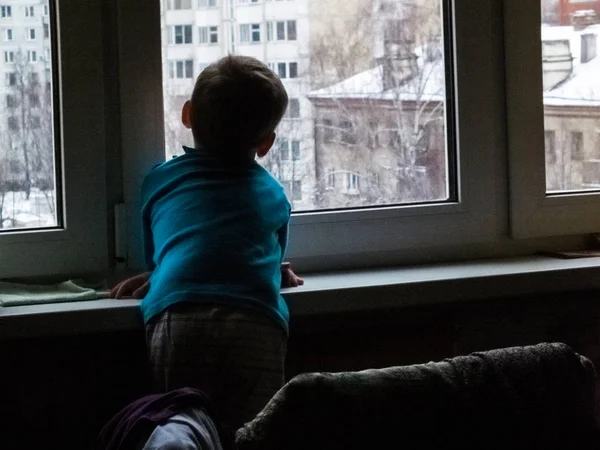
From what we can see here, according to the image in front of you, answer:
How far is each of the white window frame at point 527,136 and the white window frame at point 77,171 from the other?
790 mm

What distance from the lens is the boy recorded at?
1429 mm

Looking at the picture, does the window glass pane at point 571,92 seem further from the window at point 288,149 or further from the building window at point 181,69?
the building window at point 181,69

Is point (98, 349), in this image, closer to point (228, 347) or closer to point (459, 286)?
point (228, 347)

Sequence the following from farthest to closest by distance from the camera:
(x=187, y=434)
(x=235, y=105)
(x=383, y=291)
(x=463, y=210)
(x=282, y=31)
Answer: (x=463, y=210) → (x=282, y=31) → (x=383, y=291) → (x=235, y=105) → (x=187, y=434)

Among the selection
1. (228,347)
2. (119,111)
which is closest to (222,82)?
(119,111)

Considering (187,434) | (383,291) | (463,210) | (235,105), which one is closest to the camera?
(187,434)

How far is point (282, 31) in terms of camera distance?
175 cm

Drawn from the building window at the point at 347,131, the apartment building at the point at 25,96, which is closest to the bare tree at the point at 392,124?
the building window at the point at 347,131

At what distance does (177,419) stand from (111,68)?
0.81 metres

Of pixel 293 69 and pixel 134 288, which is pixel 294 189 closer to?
pixel 293 69

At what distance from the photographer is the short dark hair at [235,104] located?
1531mm

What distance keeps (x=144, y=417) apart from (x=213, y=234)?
1.51 ft

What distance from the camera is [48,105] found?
1.66 meters

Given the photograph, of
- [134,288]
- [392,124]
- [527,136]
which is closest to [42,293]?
[134,288]
